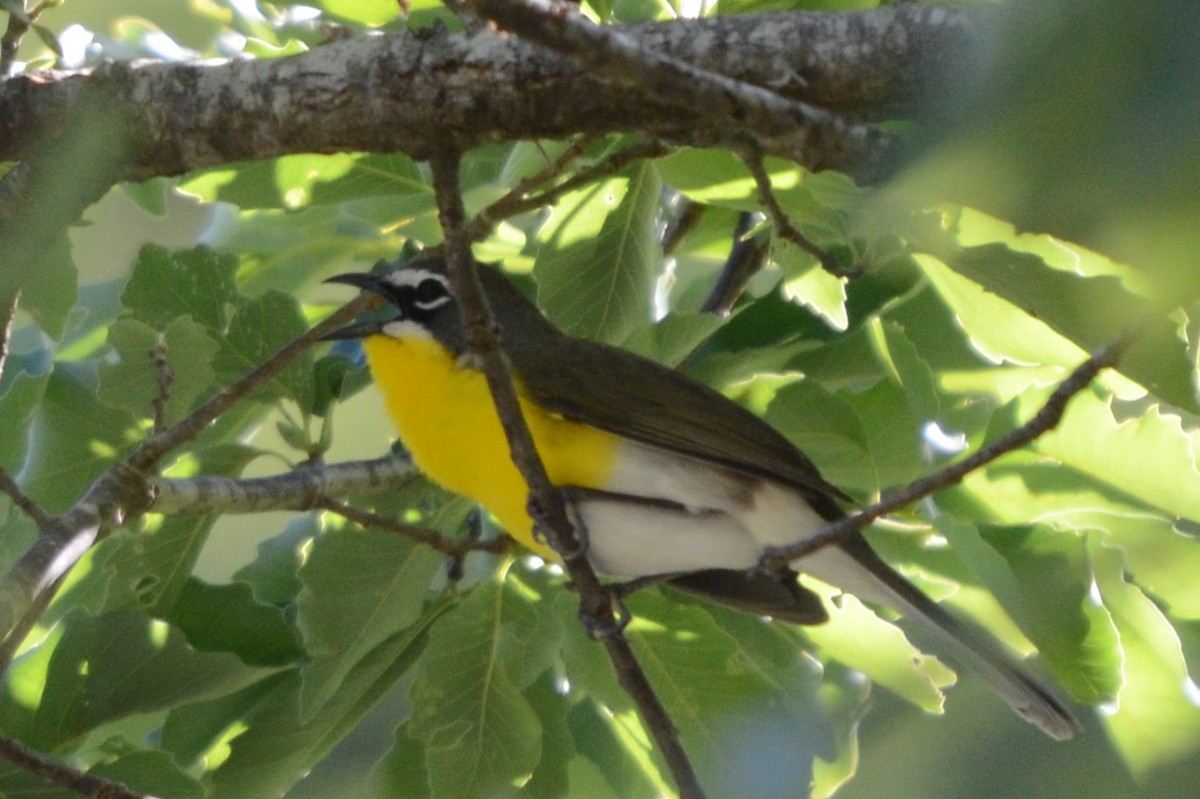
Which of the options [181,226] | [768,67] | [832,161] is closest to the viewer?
[832,161]

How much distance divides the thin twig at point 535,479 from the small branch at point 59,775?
903 mm

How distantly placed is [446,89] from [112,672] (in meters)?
1.43

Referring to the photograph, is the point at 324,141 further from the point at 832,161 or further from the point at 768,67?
the point at 832,161

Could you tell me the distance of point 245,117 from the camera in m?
2.58

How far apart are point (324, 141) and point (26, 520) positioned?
130 centimetres

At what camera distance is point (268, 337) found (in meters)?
Result: 3.24

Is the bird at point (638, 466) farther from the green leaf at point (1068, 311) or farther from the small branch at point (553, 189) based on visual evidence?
the green leaf at point (1068, 311)

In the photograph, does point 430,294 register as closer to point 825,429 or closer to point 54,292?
point 54,292

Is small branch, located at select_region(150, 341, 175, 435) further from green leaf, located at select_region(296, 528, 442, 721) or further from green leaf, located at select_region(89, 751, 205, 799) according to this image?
green leaf, located at select_region(89, 751, 205, 799)

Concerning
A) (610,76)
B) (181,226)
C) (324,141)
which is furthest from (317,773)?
(181,226)

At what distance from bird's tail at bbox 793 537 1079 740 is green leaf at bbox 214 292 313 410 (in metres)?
1.29

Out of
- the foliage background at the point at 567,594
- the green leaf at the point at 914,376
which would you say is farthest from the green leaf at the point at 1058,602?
the green leaf at the point at 914,376

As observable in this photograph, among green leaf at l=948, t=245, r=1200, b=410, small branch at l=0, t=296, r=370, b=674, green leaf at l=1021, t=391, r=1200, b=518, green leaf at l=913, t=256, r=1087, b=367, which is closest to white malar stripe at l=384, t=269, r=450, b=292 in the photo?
small branch at l=0, t=296, r=370, b=674

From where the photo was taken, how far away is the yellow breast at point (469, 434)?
3045 millimetres
